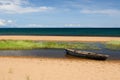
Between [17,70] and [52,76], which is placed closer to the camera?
[52,76]

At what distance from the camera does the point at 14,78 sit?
1845 centimetres

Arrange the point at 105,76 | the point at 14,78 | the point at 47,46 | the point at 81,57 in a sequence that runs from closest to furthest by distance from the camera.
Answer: the point at 14,78 → the point at 105,76 → the point at 81,57 → the point at 47,46

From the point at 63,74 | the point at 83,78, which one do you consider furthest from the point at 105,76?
the point at 63,74

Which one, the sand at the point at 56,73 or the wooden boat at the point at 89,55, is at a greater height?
the wooden boat at the point at 89,55

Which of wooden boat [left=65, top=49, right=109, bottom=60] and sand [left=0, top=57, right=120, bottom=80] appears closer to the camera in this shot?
sand [left=0, top=57, right=120, bottom=80]

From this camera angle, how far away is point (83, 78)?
18.8 meters

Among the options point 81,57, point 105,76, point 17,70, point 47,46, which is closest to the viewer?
point 105,76

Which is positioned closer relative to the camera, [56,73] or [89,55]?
[56,73]

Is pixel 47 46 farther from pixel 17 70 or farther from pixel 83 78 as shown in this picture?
pixel 83 78

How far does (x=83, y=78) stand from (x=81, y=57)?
13.0 metres

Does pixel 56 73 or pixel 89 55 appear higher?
pixel 89 55

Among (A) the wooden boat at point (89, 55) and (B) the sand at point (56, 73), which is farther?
(A) the wooden boat at point (89, 55)

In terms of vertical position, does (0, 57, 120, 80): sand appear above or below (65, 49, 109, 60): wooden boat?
below

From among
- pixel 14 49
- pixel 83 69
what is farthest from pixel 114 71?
pixel 14 49
